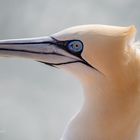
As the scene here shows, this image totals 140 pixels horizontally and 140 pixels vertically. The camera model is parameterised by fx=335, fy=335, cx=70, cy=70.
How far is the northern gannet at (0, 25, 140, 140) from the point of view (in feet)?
7.42

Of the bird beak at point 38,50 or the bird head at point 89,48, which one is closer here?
the bird head at point 89,48

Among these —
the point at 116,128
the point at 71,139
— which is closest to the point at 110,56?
the point at 116,128

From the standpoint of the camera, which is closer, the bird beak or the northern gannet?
the northern gannet

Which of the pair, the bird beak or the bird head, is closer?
the bird head

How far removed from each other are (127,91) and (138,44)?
342 millimetres

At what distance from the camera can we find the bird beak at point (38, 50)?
2432 millimetres

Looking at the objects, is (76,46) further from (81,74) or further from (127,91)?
(127,91)

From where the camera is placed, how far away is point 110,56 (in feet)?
7.45

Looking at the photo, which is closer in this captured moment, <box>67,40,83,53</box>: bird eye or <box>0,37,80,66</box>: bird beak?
<box>67,40,83,53</box>: bird eye

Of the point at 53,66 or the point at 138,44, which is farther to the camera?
the point at 53,66

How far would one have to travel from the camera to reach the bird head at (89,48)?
225cm

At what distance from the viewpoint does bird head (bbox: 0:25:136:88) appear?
7.39ft

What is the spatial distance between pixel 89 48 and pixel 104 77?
0.74 ft

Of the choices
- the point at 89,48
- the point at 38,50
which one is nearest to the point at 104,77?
the point at 89,48
